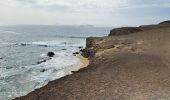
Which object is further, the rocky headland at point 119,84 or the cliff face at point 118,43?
the cliff face at point 118,43

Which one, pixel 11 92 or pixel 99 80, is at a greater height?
pixel 99 80

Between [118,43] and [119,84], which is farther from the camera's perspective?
[118,43]

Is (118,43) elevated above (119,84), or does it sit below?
above

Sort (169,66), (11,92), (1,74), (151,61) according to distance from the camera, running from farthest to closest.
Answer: (1,74), (11,92), (151,61), (169,66)

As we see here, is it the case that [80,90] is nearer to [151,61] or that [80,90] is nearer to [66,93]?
[66,93]

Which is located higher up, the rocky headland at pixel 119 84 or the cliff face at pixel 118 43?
the cliff face at pixel 118 43

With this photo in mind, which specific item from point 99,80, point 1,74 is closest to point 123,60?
point 99,80

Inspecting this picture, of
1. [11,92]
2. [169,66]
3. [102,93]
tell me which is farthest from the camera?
[11,92]

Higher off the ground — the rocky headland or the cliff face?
the cliff face

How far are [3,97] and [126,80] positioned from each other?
37.5 ft

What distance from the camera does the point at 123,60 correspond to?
1108 inches

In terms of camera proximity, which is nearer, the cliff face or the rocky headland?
the rocky headland

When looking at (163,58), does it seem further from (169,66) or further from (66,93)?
(66,93)

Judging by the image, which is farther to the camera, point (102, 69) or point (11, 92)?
point (11, 92)
